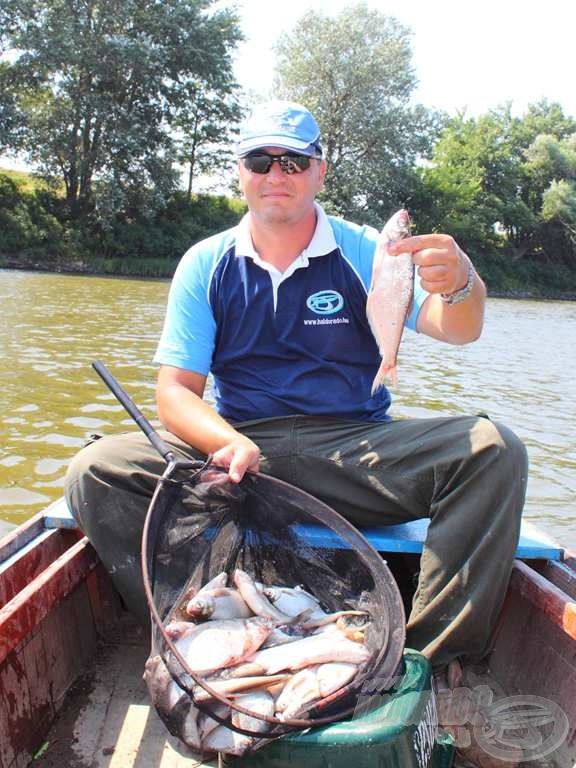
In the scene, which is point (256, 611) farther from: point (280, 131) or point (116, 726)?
point (280, 131)

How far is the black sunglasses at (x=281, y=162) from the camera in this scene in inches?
125

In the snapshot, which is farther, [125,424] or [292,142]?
[125,424]

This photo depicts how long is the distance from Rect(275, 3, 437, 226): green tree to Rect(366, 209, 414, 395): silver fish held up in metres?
37.3

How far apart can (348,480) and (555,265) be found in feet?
170

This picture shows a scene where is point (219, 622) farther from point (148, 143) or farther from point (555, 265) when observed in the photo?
point (555, 265)

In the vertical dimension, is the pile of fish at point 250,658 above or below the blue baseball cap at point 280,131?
below

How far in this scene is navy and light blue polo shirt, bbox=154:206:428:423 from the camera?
3285 mm

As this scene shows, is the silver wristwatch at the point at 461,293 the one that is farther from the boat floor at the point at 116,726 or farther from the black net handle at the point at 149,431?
the boat floor at the point at 116,726

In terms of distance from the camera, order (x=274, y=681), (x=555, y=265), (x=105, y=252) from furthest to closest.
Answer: (x=555, y=265) < (x=105, y=252) < (x=274, y=681)

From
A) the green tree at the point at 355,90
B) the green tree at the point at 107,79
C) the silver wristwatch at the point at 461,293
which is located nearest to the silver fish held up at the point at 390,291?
the silver wristwatch at the point at 461,293

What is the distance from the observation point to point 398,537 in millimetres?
3053

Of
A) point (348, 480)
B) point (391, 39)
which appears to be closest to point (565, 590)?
A: point (348, 480)

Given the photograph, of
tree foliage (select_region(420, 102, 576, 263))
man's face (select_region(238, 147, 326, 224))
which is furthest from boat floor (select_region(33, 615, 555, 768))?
tree foliage (select_region(420, 102, 576, 263))

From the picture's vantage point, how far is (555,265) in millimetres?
50844
